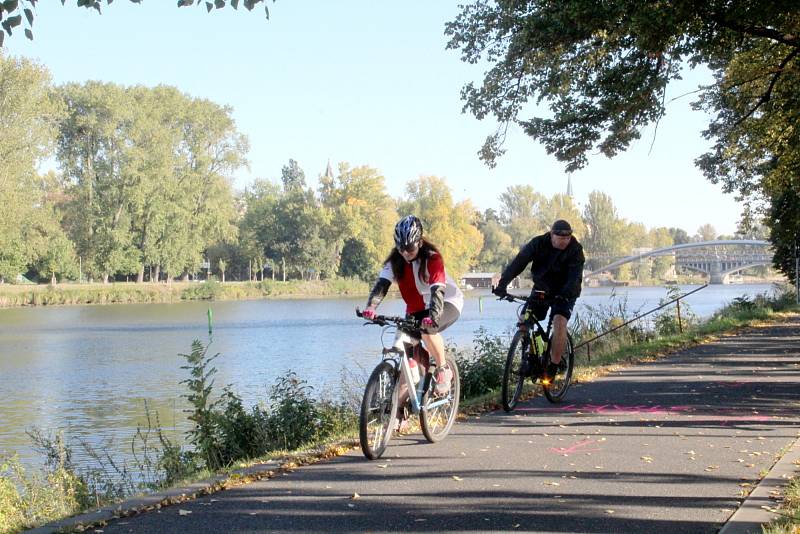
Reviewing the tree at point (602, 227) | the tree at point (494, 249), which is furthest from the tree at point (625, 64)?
the tree at point (602, 227)

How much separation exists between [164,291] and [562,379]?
71.6 metres

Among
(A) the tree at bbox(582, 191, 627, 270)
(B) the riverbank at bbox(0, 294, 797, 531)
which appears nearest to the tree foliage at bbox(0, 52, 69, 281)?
(B) the riverbank at bbox(0, 294, 797, 531)

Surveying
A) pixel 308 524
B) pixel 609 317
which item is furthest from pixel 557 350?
pixel 609 317

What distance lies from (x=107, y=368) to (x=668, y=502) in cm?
2432

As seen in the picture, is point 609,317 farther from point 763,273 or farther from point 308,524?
point 763,273

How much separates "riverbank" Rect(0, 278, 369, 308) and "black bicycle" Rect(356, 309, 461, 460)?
6536cm

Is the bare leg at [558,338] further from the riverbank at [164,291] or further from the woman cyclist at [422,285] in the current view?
the riverbank at [164,291]

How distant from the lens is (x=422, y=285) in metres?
7.60

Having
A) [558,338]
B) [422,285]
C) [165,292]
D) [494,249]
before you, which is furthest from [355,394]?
[494,249]

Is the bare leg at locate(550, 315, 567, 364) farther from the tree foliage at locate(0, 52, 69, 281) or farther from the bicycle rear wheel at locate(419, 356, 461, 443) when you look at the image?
the tree foliage at locate(0, 52, 69, 281)

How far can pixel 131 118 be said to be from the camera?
7438 cm

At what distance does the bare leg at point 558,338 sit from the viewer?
9.71 m

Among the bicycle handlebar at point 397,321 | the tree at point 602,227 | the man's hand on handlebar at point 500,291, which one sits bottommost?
the bicycle handlebar at point 397,321

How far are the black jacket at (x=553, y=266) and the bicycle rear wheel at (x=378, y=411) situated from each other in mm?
2694
